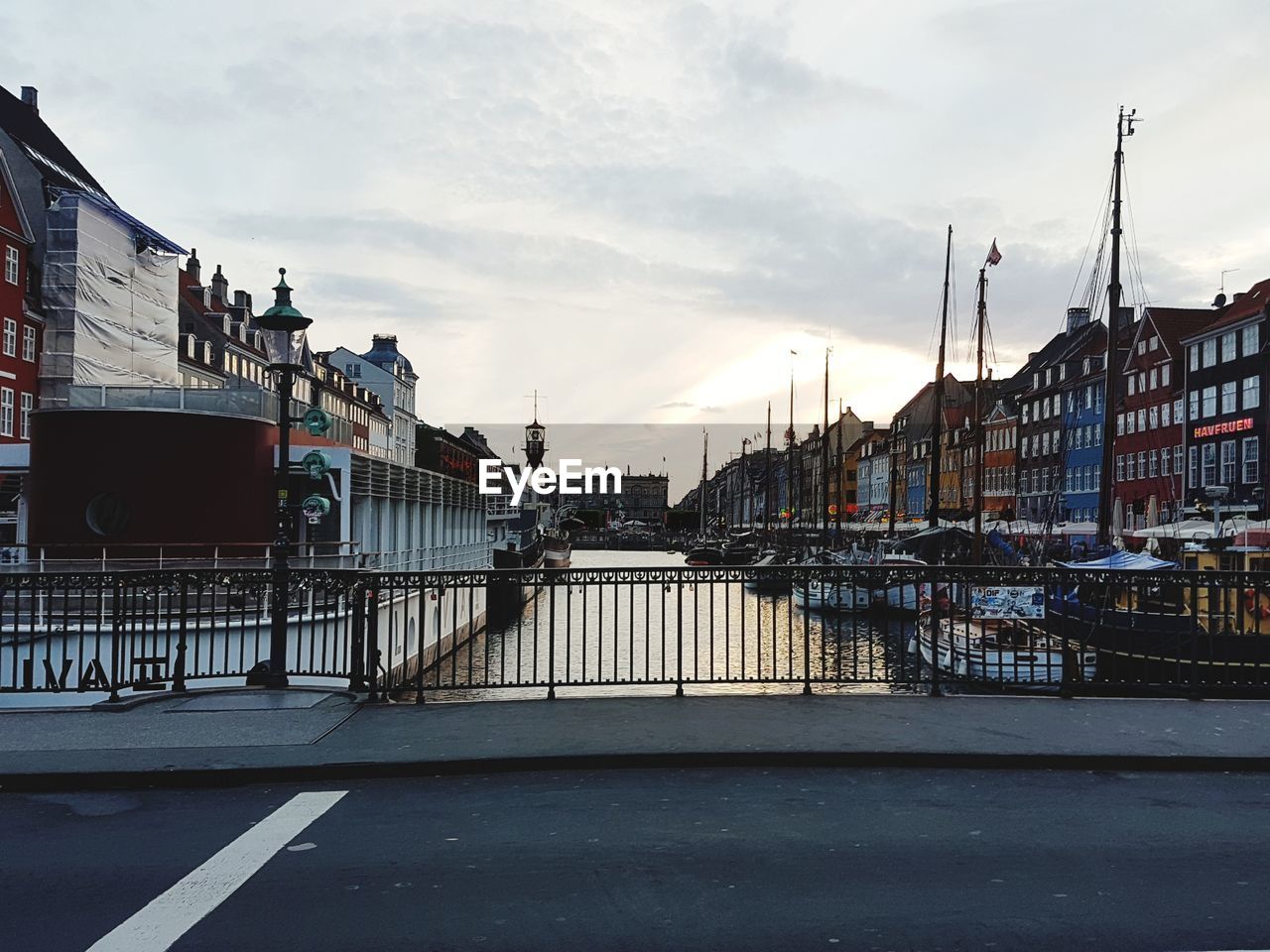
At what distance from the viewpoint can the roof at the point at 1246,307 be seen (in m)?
57.7

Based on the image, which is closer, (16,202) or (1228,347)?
(16,202)

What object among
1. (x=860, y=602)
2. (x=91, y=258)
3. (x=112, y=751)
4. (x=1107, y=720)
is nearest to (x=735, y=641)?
(x=860, y=602)

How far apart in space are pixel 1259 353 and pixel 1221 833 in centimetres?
5938

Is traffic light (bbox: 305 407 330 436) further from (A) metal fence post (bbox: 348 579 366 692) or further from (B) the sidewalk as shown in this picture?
(B) the sidewalk

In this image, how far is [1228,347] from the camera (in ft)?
202

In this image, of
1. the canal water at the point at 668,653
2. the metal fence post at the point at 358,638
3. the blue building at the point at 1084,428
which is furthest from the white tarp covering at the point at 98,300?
the blue building at the point at 1084,428

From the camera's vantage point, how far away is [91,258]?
5244cm

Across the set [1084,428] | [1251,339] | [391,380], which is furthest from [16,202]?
[1084,428]

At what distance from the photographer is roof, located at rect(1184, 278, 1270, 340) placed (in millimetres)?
57719

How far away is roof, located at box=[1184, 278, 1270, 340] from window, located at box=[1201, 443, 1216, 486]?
6.95 metres

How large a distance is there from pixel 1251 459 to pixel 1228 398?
A: 430 centimetres

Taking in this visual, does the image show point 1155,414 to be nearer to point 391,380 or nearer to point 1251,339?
point 1251,339

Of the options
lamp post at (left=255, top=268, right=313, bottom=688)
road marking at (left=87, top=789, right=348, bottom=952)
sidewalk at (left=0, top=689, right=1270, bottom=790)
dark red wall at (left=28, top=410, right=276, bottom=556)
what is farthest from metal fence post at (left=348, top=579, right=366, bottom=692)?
dark red wall at (left=28, top=410, right=276, bottom=556)

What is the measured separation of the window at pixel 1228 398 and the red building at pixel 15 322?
208 ft
